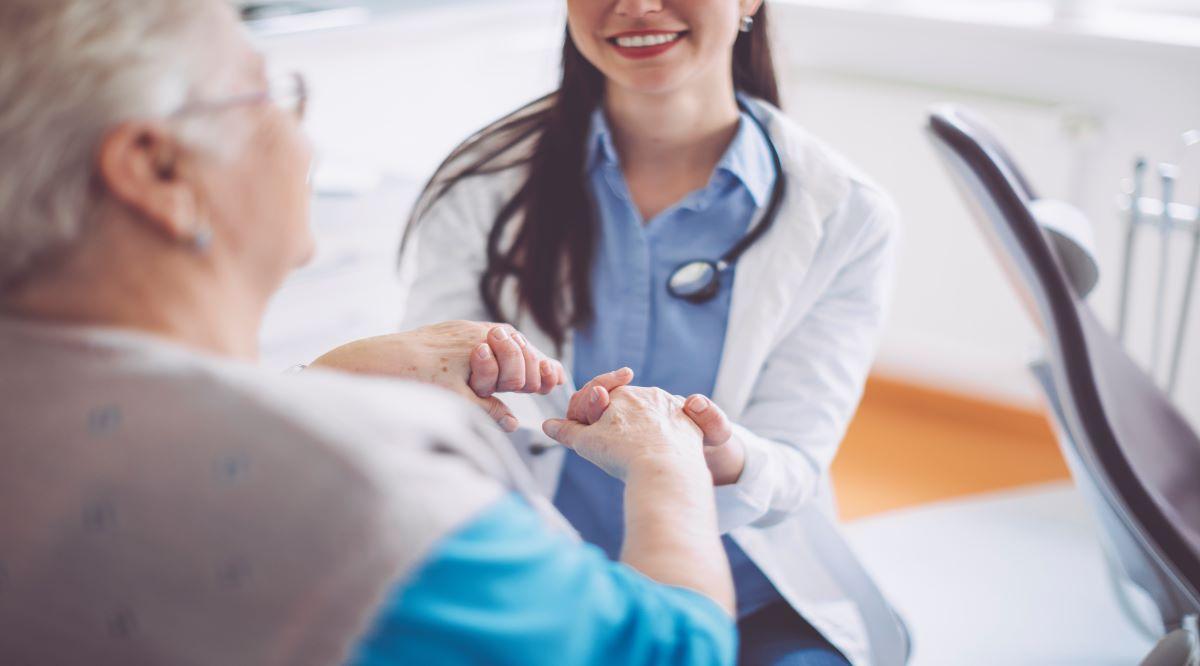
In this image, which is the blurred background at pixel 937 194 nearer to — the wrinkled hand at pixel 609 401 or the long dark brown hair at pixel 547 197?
the long dark brown hair at pixel 547 197

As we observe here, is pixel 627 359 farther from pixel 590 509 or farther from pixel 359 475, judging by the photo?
pixel 359 475

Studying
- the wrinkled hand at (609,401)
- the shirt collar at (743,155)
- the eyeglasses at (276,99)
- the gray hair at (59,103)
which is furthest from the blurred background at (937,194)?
the gray hair at (59,103)

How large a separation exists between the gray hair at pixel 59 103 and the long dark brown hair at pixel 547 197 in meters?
0.72

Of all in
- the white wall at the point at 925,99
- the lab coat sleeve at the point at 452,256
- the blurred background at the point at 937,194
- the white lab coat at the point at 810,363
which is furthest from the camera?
the white wall at the point at 925,99

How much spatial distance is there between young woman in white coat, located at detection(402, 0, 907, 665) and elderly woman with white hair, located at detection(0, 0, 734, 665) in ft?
1.86

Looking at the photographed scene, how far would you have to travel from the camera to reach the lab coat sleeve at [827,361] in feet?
4.21

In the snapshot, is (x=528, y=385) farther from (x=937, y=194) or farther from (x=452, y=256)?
(x=937, y=194)

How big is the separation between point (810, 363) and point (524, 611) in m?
0.74

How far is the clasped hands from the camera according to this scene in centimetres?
101

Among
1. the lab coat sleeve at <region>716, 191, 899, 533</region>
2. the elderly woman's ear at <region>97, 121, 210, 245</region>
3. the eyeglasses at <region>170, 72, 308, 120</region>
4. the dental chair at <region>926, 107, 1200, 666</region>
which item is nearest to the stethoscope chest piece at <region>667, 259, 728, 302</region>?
the lab coat sleeve at <region>716, 191, 899, 533</region>

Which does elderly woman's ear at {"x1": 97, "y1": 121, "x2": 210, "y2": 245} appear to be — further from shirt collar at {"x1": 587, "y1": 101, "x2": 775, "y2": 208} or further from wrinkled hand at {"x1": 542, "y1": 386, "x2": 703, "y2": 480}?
shirt collar at {"x1": 587, "y1": 101, "x2": 775, "y2": 208}

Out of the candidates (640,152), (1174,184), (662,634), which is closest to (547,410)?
(640,152)

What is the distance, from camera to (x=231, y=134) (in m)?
0.73

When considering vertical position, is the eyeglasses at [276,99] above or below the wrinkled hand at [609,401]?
above
